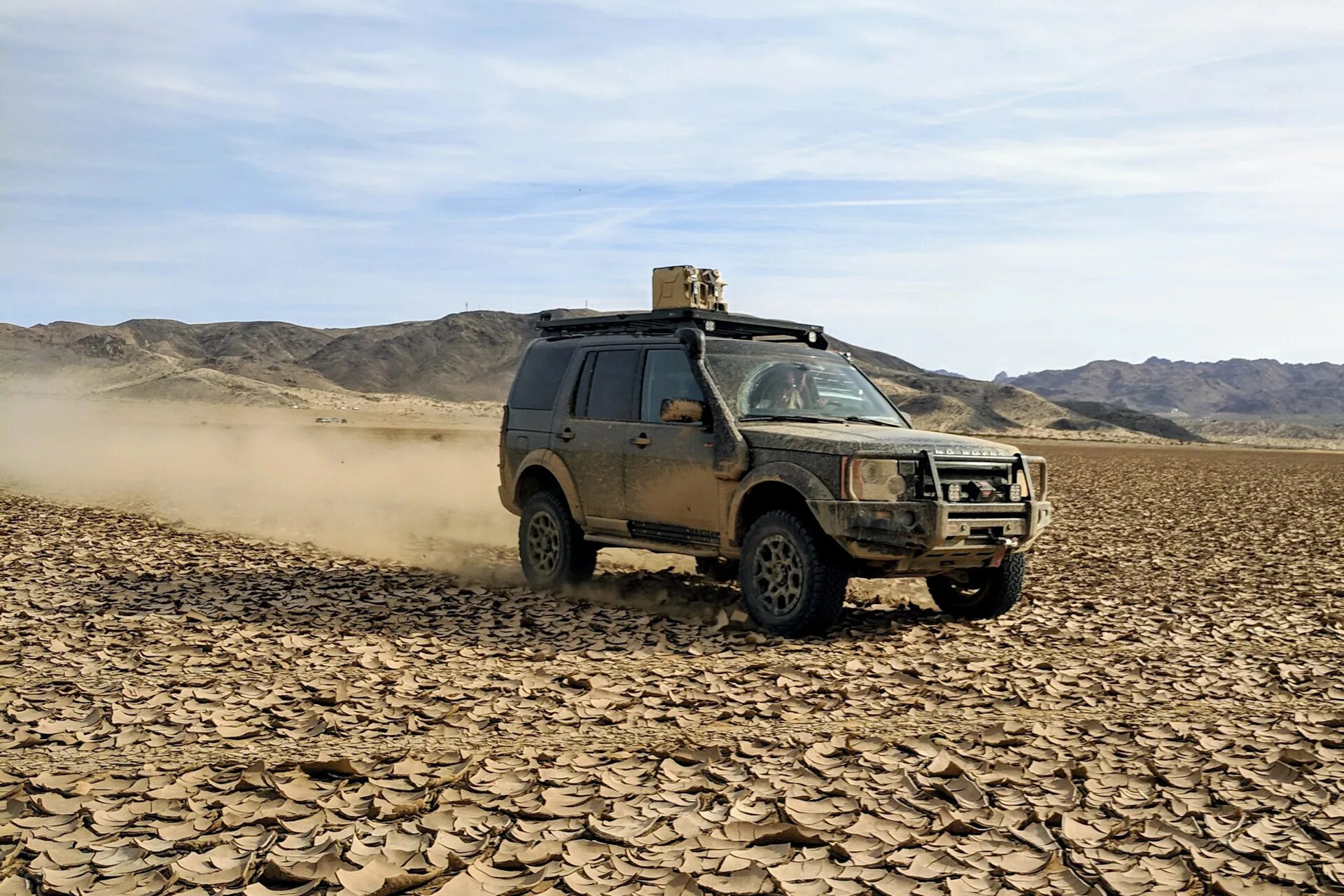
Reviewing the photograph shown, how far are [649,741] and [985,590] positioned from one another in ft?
13.4

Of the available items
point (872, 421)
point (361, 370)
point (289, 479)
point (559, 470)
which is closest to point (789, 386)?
point (872, 421)

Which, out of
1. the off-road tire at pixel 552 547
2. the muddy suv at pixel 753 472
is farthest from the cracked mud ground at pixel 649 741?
the muddy suv at pixel 753 472

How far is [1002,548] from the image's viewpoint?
848 cm

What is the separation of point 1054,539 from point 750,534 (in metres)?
7.75

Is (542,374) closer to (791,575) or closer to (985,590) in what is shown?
(791,575)

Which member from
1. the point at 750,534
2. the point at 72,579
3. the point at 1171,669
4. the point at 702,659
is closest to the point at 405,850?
the point at 702,659

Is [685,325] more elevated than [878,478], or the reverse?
[685,325]

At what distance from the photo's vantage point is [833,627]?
8859 millimetres

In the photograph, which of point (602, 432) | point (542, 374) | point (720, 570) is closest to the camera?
point (602, 432)

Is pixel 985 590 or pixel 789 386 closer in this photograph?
pixel 985 590

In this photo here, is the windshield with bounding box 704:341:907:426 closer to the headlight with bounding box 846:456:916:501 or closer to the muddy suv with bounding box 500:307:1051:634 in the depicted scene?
the muddy suv with bounding box 500:307:1051:634

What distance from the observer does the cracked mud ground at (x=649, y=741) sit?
4516mm

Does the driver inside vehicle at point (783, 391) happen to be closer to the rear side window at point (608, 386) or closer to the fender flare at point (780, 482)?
the fender flare at point (780, 482)

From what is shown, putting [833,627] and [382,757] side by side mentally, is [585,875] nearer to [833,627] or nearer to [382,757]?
[382,757]
